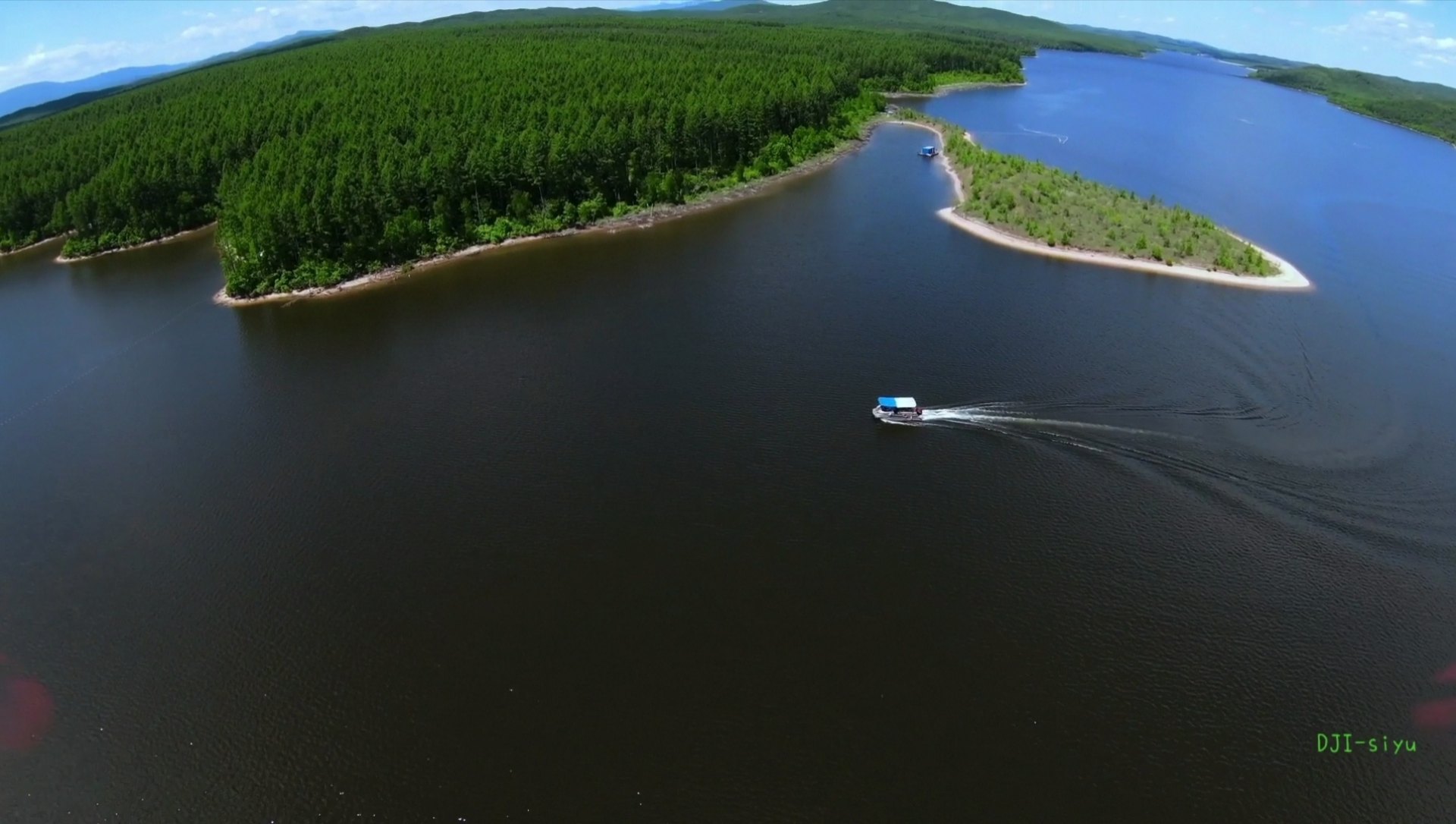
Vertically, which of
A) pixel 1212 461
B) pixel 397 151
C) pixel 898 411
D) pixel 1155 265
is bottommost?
pixel 1212 461

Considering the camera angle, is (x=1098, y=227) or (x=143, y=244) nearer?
(x=1098, y=227)

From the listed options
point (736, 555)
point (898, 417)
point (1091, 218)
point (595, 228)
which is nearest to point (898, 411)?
point (898, 417)

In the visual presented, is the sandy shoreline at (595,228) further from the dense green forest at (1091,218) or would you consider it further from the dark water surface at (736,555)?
the dense green forest at (1091,218)

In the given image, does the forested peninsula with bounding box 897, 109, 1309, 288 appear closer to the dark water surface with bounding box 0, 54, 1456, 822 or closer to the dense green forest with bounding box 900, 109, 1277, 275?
the dense green forest with bounding box 900, 109, 1277, 275

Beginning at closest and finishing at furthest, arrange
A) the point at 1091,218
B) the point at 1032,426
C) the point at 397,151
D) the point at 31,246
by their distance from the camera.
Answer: the point at 1032,426
the point at 1091,218
the point at 397,151
the point at 31,246

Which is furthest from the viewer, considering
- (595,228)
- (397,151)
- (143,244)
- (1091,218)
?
(143,244)

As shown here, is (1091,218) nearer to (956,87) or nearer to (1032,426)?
(1032,426)

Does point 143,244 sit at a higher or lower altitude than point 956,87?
lower
